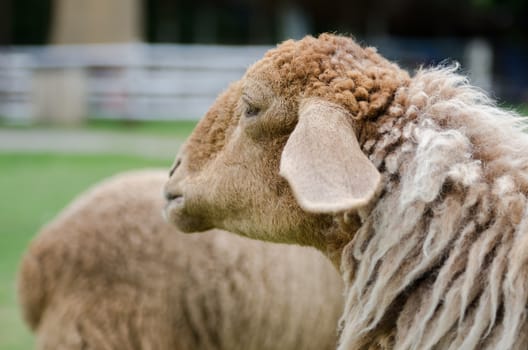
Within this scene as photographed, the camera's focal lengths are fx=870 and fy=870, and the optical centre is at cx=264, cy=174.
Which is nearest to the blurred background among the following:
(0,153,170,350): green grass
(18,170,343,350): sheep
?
(0,153,170,350): green grass

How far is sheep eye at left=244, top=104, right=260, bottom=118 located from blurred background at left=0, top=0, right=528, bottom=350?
699 mm

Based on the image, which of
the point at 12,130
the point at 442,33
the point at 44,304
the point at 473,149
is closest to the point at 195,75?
the point at 12,130

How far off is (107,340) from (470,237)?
197 centimetres

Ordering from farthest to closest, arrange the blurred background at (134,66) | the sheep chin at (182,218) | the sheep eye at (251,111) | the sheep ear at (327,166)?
1. the blurred background at (134,66)
2. the sheep chin at (182,218)
3. the sheep eye at (251,111)
4. the sheep ear at (327,166)

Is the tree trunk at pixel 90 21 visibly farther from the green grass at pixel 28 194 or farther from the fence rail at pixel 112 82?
the green grass at pixel 28 194

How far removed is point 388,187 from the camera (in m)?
2.77

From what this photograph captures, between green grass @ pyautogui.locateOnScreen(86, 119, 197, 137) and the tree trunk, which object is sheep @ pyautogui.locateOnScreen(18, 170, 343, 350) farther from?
the tree trunk

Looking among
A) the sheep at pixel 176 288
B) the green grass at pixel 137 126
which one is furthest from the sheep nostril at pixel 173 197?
the green grass at pixel 137 126

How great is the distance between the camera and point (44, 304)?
4.19 m

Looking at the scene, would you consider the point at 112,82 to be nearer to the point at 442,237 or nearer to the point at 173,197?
the point at 173,197

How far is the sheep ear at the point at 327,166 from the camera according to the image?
8.12ft

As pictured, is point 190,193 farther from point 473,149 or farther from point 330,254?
point 473,149

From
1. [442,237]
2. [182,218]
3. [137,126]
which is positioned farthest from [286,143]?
[137,126]

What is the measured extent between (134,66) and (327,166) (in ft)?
54.9
